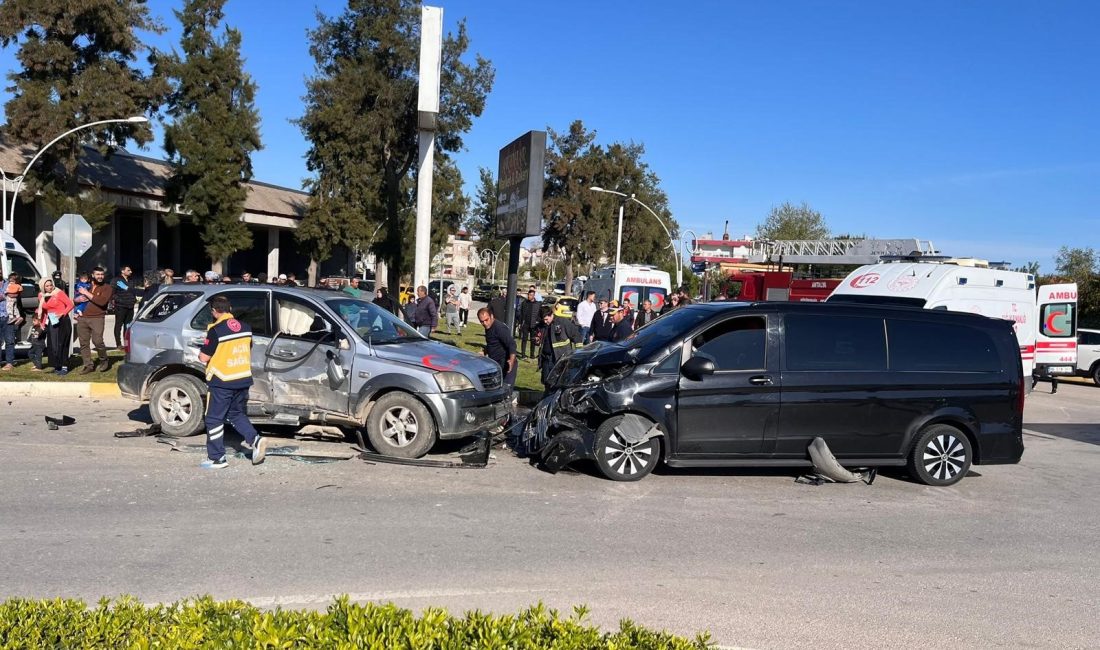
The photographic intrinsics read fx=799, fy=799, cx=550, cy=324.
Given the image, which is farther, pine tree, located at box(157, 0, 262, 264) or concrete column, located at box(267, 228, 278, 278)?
concrete column, located at box(267, 228, 278, 278)

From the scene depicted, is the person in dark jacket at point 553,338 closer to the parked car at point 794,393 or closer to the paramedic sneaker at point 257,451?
the parked car at point 794,393

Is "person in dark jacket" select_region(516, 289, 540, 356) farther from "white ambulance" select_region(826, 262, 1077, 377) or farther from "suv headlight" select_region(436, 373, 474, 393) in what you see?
"suv headlight" select_region(436, 373, 474, 393)

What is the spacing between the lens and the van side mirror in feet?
25.1

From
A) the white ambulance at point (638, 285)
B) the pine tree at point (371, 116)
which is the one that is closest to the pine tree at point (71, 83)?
the pine tree at point (371, 116)

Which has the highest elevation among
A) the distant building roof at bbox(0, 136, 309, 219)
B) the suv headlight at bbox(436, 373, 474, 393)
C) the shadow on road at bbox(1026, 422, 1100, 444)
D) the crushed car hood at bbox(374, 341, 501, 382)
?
the distant building roof at bbox(0, 136, 309, 219)

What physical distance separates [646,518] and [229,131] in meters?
36.6

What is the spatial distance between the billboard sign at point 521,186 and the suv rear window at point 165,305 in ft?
14.7

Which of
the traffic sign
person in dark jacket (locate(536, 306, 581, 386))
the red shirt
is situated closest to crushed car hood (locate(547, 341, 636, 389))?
person in dark jacket (locate(536, 306, 581, 386))

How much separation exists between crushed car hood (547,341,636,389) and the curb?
6965 millimetres

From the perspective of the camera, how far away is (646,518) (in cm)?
670

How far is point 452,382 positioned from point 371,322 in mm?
1453

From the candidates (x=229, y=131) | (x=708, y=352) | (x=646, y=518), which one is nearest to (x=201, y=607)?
(x=646, y=518)

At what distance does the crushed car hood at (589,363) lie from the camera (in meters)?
8.00

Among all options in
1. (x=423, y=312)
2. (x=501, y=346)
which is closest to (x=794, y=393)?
(x=501, y=346)
